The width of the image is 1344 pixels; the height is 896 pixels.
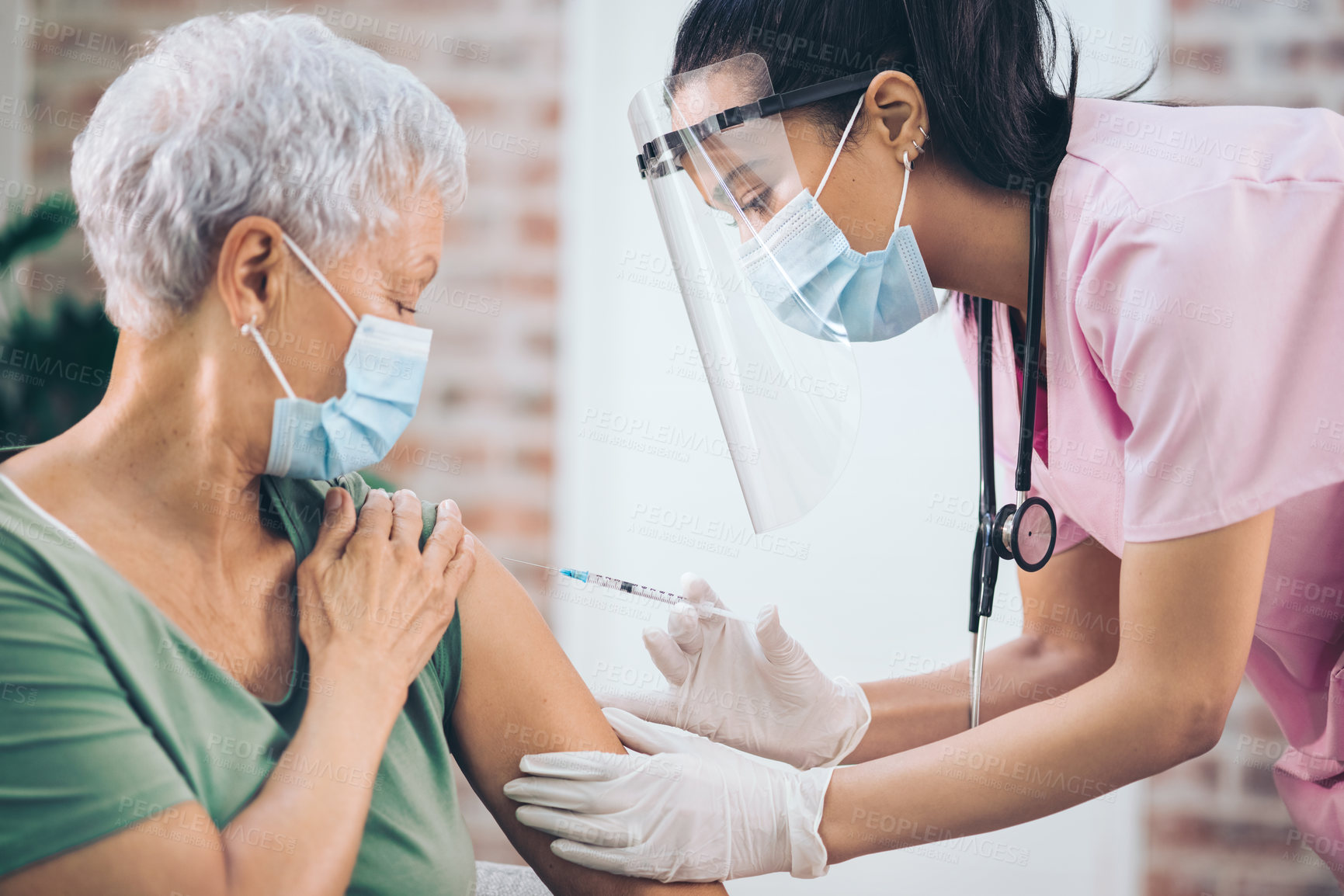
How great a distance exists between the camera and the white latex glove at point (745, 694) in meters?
1.26

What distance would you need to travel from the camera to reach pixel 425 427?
1.78 m

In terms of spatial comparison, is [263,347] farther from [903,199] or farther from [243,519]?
[903,199]

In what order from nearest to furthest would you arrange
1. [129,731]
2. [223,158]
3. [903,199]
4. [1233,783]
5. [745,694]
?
[129,731] → [223,158] → [903,199] → [745,694] → [1233,783]

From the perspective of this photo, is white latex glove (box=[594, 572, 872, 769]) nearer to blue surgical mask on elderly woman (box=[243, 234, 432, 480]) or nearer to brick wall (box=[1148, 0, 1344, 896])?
blue surgical mask on elderly woman (box=[243, 234, 432, 480])

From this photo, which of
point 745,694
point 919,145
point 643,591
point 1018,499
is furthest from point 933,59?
point 745,694

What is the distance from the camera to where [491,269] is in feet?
5.87

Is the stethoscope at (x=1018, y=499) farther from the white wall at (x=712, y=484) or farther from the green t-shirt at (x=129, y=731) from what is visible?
the green t-shirt at (x=129, y=731)

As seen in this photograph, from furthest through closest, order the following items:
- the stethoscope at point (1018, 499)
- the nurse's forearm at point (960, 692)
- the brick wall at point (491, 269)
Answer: the brick wall at point (491, 269) → the nurse's forearm at point (960, 692) → the stethoscope at point (1018, 499)

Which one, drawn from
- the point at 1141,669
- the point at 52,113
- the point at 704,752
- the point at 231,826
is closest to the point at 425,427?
the point at 52,113

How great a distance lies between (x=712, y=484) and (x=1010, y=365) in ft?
2.24

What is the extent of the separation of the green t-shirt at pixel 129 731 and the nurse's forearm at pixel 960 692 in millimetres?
666

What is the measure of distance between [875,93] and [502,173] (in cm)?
88

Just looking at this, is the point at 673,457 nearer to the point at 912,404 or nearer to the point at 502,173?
the point at 912,404

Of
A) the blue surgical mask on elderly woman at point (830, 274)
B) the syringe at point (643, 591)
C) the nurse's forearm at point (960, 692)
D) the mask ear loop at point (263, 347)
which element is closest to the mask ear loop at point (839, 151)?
the blue surgical mask on elderly woman at point (830, 274)
